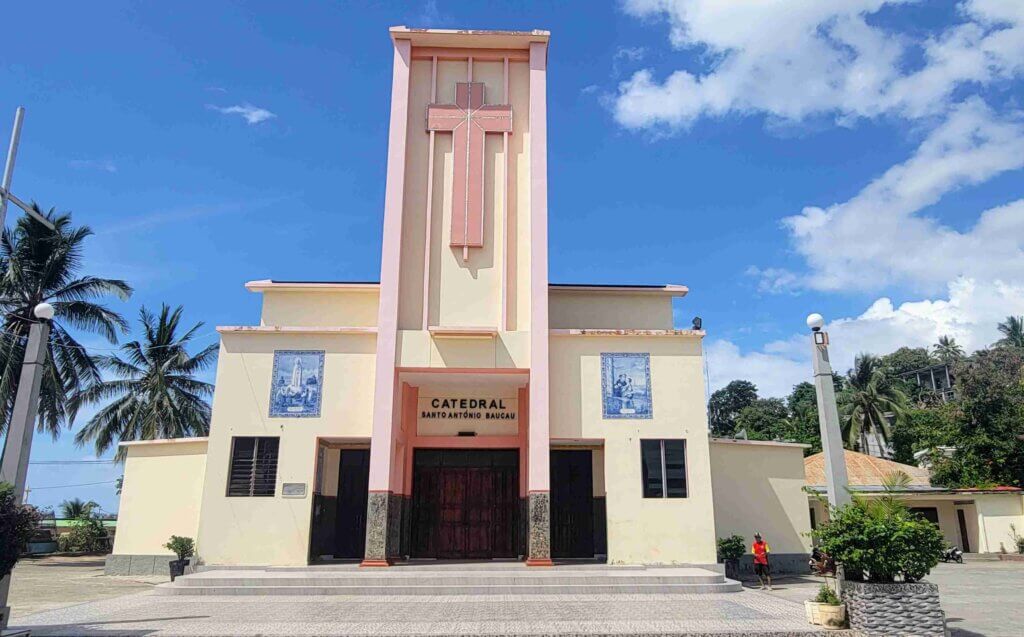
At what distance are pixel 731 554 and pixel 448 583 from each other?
24.2 ft

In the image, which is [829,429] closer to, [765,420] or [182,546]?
[182,546]

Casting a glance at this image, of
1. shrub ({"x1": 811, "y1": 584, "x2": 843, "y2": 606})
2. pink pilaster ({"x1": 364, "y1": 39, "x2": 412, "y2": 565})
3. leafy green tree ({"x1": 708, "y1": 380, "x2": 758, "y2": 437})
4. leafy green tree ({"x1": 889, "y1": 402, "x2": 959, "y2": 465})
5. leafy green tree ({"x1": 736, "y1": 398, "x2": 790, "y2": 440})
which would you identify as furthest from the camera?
leafy green tree ({"x1": 708, "y1": 380, "x2": 758, "y2": 437})

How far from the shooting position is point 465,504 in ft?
57.9

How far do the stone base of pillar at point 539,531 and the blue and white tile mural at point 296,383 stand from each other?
5.36 metres

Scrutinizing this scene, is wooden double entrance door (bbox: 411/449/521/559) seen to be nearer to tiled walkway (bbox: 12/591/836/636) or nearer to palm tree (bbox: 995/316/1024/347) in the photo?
tiled walkway (bbox: 12/591/836/636)

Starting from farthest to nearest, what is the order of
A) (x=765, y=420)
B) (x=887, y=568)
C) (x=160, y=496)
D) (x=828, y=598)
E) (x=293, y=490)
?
(x=765, y=420)
(x=160, y=496)
(x=293, y=490)
(x=828, y=598)
(x=887, y=568)

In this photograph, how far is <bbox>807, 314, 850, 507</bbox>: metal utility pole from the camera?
31.9 ft

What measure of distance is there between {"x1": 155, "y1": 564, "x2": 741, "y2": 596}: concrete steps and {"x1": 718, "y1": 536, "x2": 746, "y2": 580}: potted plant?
10.3ft

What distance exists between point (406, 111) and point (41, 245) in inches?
611

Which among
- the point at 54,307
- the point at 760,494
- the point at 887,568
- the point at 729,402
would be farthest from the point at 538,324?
the point at 729,402

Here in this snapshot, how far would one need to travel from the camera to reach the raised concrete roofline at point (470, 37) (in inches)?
687

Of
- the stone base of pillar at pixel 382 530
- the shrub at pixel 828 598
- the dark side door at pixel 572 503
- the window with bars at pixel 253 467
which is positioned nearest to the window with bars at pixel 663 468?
the dark side door at pixel 572 503

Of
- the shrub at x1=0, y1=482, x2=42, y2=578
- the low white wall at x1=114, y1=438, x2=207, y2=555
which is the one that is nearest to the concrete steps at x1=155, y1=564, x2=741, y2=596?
the low white wall at x1=114, y1=438, x2=207, y2=555

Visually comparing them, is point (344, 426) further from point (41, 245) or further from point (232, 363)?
point (41, 245)
